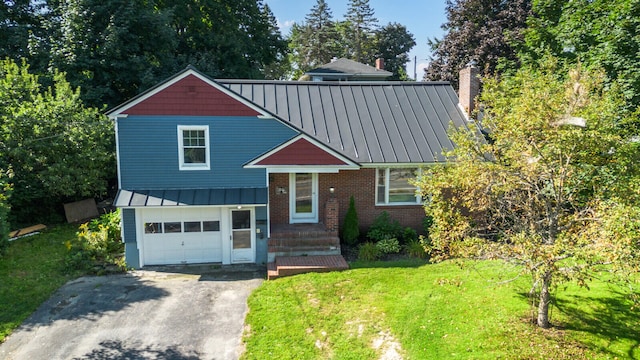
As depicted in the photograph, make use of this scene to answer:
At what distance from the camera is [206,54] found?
29.0m

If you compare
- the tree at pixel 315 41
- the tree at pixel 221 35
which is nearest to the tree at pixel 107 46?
the tree at pixel 221 35

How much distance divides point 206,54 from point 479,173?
2529 cm

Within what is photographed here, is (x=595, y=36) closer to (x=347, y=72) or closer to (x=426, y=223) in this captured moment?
(x=426, y=223)

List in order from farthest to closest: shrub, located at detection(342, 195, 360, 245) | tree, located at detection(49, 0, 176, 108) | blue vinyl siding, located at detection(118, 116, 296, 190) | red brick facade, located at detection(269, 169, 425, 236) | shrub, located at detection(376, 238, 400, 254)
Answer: tree, located at detection(49, 0, 176, 108) → red brick facade, located at detection(269, 169, 425, 236) → shrub, located at detection(342, 195, 360, 245) → shrub, located at detection(376, 238, 400, 254) → blue vinyl siding, located at detection(118, 116, 296, 190)

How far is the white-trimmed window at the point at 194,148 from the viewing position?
1374cm

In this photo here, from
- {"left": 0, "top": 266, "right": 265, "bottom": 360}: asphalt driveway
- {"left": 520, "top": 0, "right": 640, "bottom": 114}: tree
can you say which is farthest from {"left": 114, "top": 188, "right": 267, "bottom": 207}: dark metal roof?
{"left": 520, "top": 0, "right": 640, "bottom": 114}: tree

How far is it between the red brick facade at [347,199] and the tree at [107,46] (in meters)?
13.7

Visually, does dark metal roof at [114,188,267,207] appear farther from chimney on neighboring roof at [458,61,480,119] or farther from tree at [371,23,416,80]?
tree at [371,23,416,80]

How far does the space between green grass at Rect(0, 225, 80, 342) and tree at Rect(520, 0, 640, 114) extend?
54.7 ft

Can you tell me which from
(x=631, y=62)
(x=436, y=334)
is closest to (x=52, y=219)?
(x=436, y=334)

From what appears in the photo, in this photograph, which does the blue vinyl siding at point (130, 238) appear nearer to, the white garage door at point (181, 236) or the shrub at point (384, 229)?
the white garage door at point (181, 236)

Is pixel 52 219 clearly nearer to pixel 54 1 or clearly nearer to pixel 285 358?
pixel 54 1

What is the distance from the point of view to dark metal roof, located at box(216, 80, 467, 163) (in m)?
15.6

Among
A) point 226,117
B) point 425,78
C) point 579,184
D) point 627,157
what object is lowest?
point 579,184
